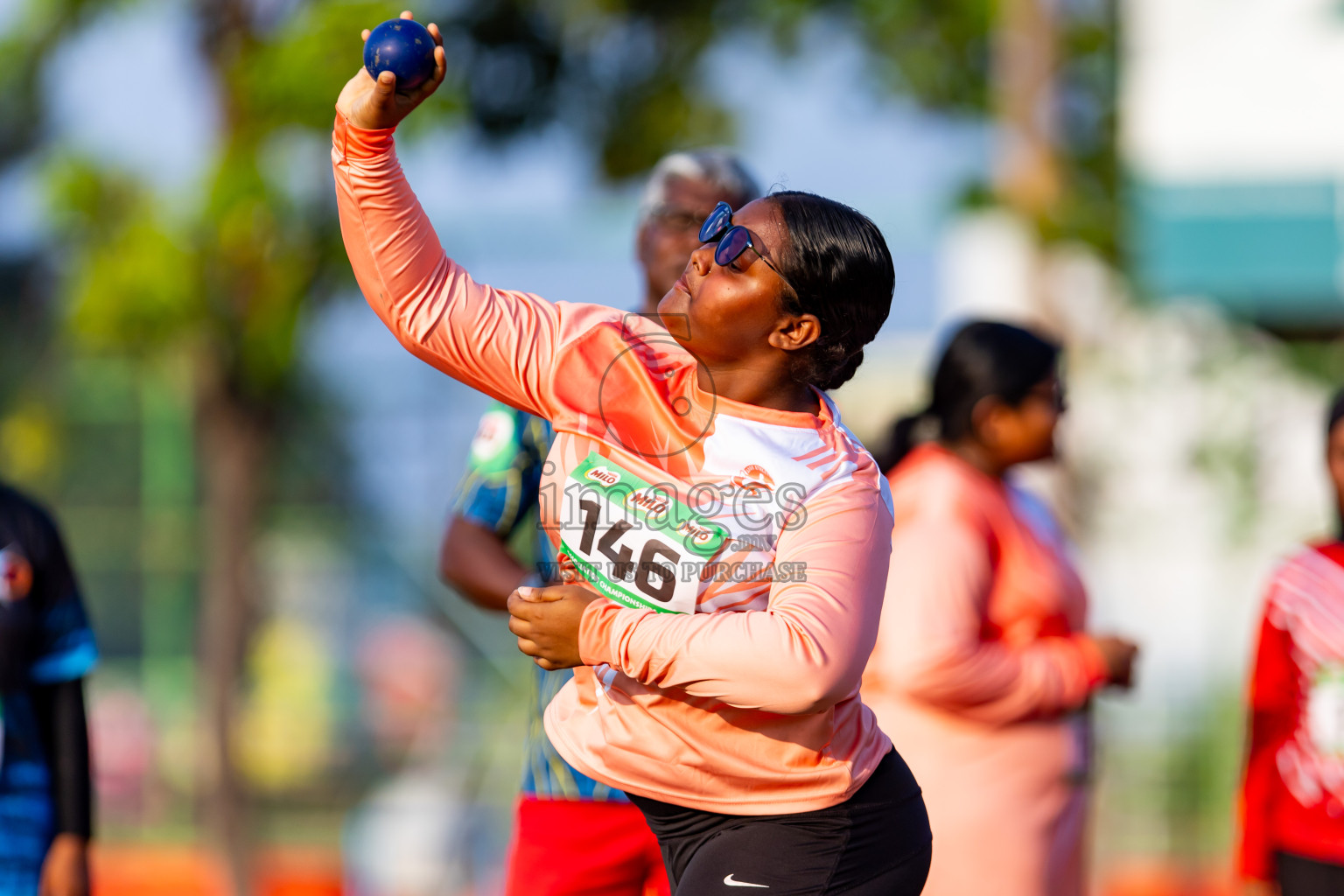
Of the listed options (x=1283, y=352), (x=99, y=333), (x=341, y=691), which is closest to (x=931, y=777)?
(x=99, y=333)

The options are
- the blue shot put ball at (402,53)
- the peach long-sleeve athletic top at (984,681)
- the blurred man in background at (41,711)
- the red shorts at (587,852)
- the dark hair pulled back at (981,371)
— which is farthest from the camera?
the dark hair pulled back at (981,371)

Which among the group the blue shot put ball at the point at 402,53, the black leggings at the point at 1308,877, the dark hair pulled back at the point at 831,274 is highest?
the blue shot put ball at the point at 402,53

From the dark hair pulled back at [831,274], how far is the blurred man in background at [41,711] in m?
1.89

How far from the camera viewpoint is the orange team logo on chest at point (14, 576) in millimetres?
3012

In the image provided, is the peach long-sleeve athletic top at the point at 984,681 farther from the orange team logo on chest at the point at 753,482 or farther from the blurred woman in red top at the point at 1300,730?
the orange team logo on chest at the point at 753,482

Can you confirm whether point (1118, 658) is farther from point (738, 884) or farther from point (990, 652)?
point (738, 884)

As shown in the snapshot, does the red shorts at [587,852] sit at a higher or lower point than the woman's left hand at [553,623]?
lower

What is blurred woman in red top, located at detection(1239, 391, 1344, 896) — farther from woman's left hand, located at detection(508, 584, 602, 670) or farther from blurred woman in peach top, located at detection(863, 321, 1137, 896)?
woman's left hand, located at detection(508, 584, 602, 670)

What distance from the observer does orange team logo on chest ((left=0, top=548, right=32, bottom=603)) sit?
9.88ft

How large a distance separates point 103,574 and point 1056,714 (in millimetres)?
11843

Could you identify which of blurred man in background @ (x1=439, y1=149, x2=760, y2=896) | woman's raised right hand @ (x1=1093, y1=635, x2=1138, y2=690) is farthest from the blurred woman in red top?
blurred man in background @ (x1=439, y1=149, x2=760, y2=896)

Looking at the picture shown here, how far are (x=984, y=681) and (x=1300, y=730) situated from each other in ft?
2.73

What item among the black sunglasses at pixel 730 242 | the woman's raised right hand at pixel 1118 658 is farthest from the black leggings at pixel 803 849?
the woman's raised right hand at pixel 1118 658

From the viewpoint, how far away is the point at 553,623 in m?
1.84
